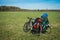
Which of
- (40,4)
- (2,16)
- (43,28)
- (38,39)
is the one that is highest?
(40,4)

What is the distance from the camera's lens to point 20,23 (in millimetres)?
2279

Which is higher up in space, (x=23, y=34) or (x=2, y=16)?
(x=2, y=16)

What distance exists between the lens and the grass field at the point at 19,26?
225cm

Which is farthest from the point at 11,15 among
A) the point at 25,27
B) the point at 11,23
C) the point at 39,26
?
the point at 39,26

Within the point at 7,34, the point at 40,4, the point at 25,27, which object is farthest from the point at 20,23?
the point at 40,4

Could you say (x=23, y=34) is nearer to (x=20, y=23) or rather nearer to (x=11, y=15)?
(x=20, y=23)

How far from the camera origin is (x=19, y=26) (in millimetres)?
2277

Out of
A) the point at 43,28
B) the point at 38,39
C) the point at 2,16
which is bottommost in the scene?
the point at 38,39

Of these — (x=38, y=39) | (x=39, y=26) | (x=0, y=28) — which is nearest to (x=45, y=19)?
(x=39, y=26)

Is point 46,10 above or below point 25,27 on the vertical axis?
above

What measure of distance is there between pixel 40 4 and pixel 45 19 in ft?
0.77

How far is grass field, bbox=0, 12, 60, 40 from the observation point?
2.25 metres

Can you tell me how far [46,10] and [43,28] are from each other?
0.89 feet

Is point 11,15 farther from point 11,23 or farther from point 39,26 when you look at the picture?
point 39,26
